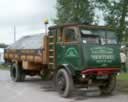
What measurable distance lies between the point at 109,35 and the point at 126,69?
33.0 feet

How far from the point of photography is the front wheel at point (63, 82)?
572 inches

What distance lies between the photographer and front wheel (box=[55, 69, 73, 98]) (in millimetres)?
14531

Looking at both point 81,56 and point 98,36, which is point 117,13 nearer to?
point 98,36

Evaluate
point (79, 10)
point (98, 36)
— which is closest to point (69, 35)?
point (98, 36)

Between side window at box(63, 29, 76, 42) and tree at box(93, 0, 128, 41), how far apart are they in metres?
4.28

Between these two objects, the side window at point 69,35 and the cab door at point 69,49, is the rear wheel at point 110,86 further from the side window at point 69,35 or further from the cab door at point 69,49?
the side window at point 69,35

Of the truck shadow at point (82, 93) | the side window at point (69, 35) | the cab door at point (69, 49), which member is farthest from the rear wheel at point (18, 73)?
the side window at point (69, 35)

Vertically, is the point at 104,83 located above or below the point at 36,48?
below

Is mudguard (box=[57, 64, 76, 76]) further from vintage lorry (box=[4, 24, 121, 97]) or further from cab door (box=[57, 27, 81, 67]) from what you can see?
cab door (box=[57, 27, 81, 67])

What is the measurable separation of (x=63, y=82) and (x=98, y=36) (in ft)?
6.69

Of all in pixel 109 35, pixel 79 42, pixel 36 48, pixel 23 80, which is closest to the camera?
pixel 79 42

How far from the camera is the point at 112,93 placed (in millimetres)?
15648

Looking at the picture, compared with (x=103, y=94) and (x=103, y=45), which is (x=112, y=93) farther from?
(x=103, y=45)

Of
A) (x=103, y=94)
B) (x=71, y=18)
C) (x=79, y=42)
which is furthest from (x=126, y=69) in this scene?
(x=79, y=42)
